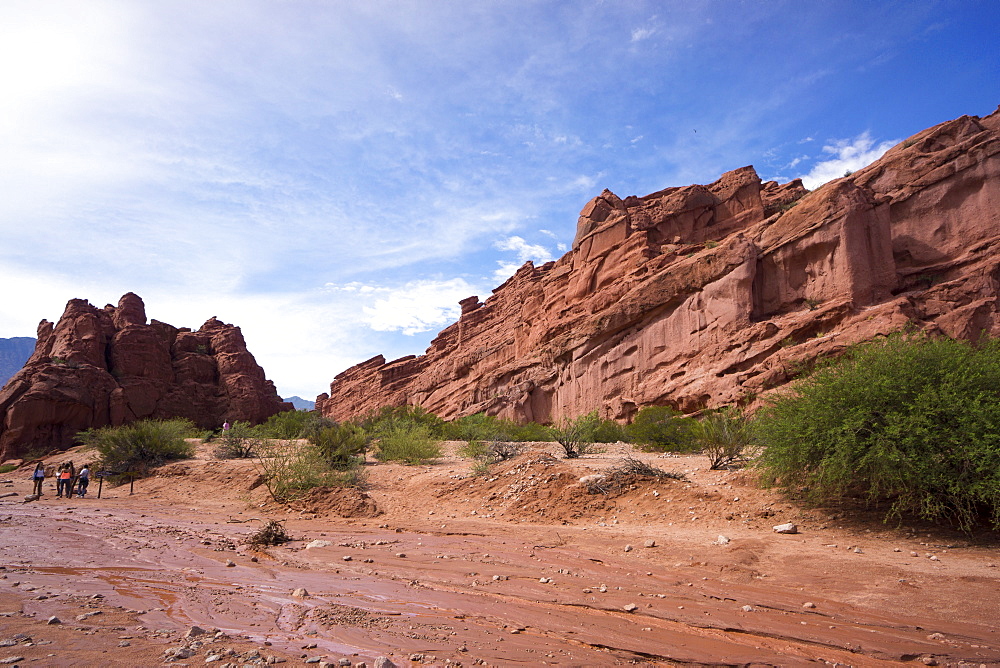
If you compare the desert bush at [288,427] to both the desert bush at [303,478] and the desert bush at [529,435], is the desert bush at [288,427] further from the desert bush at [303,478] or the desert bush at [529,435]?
the desert bush at [303,478]

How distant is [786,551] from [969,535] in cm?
256

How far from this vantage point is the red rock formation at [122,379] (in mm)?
40312

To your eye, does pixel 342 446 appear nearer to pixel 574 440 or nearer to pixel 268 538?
pixel 574 440

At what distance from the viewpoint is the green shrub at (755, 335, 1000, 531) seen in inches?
296

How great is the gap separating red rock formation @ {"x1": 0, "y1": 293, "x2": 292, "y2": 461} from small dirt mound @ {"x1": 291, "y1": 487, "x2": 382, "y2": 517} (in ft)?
128

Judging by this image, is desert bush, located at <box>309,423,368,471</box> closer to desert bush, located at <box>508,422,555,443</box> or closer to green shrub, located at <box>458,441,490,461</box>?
green shrub, located at <box>458,441,490,461</box>

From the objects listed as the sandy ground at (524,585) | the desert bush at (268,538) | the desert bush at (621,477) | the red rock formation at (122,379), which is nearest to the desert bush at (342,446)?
the sandy ground at (524,585)

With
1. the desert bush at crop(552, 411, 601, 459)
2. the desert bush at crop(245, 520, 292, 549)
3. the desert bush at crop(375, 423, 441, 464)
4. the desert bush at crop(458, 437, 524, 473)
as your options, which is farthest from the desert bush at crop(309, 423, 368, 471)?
the desert bush at crop(552, 411, 601, 459)

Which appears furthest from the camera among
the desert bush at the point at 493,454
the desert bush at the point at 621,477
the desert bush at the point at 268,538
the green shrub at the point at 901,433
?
the desert bush at the point at 493,454

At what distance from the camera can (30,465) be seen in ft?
113

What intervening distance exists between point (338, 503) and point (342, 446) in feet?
14.5

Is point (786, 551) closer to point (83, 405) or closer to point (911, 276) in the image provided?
point (911, 276)

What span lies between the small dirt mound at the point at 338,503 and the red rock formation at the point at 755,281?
17.9 m

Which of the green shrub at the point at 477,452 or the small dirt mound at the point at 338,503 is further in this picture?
the green shrub at the point at 477,452
